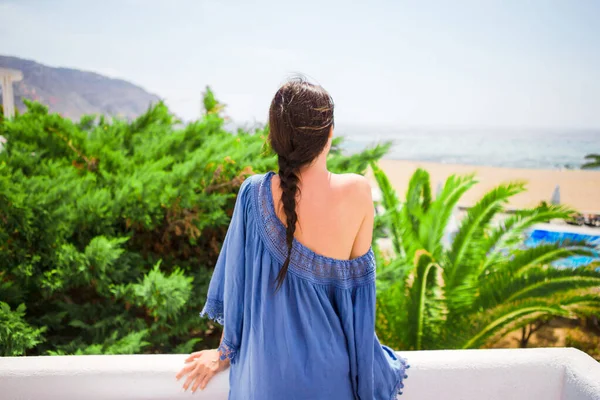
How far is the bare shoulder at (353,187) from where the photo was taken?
4.64 ft

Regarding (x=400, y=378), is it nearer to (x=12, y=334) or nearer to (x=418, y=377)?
(x=418, y=377)

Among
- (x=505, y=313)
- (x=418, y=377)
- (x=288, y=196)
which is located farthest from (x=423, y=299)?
Answer: (x=288, y=196)

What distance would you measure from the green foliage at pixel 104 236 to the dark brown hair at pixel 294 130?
4.01 feet

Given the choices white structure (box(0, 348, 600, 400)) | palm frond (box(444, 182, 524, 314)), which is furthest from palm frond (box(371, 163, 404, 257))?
white structure (box(0, 348, 600, 400))

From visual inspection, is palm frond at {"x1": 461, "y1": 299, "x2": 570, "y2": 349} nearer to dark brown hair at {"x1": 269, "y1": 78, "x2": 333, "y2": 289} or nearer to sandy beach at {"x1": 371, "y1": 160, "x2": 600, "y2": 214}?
dark brown hair at {"x1": 269, "y1": 78, "x2": 333, "y2": 289}

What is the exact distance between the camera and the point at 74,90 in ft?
126

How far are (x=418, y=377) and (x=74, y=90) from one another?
4254 cm

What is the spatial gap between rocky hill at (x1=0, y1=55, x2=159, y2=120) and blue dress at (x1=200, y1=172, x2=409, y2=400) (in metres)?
30.8

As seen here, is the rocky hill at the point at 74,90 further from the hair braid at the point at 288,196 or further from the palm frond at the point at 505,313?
the hair braid at the point at 288,196

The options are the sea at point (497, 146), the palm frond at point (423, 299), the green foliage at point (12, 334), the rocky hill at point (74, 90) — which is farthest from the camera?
the sea at point (497, 146)

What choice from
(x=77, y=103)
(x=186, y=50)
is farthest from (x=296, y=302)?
(x=186, y=50)

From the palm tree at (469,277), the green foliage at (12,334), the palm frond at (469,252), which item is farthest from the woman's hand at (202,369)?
the palm frond at (469,252)

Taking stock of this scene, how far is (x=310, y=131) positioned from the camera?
1.34 metres

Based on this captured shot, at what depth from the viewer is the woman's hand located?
1622 mm
